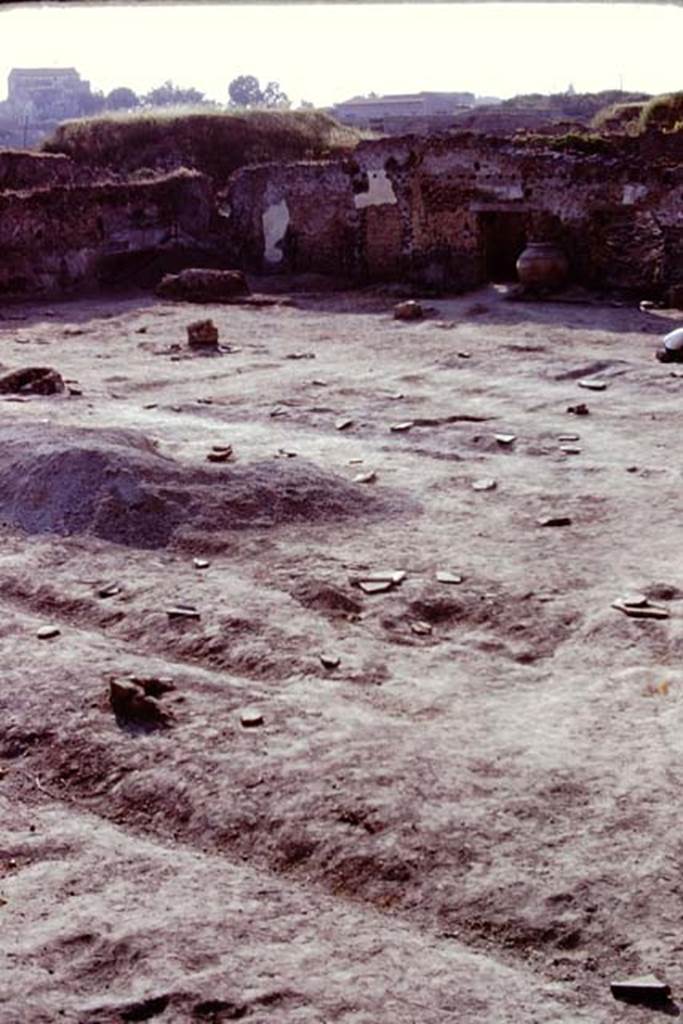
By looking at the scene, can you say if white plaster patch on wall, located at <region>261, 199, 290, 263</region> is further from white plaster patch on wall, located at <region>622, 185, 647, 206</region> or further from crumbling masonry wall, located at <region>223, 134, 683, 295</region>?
white plaster patch on wall, located at <region>622, 185, 647, 206</region>

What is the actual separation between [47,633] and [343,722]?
179cm

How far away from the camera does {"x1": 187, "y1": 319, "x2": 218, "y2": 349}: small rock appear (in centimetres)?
1450

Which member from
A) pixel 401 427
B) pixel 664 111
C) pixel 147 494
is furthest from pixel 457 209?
pixel 147 494

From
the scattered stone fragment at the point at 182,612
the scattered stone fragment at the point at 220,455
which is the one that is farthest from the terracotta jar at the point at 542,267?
the scattered stone fragment at the point at 182,612

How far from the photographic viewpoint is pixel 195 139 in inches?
1095

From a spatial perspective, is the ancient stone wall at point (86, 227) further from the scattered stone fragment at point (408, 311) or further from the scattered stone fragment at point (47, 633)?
the scattered stone fragment at point (47, 633)

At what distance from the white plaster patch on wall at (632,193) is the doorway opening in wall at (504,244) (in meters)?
2.35

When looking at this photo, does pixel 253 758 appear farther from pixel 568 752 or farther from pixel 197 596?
pixel 197 596

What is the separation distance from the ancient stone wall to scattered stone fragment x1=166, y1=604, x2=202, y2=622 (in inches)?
534

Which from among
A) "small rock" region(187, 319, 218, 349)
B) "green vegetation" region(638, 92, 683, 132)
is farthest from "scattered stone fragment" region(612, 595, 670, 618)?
"green vegetation" region(638, 92, 683, 132)

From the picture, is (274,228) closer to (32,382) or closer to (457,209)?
(457,209)

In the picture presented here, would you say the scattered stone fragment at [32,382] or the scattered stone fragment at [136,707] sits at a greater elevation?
the scattered stone fragment at [32,382]

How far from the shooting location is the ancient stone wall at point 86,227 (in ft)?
62.1

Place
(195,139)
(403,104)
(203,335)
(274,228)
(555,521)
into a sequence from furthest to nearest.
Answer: (403,104), (195,139), (274,228), (203,335), (555,521)
